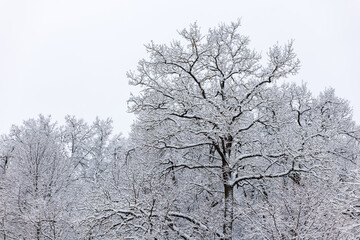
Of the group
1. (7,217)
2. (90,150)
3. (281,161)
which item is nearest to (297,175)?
(281,161)

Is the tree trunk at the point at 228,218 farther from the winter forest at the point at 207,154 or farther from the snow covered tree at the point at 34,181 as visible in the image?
the snow covered tree at the point at 34,181

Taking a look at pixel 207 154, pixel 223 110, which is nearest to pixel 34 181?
pixel 207 154

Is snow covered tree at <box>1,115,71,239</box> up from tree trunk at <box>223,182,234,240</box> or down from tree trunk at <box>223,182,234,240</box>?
up

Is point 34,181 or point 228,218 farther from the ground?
point 34,181

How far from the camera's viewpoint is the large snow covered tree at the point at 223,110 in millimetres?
10789

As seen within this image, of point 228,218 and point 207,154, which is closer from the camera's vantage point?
point 228,218

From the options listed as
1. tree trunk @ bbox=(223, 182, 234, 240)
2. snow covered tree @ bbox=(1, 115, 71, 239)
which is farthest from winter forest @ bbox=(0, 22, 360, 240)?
snow covered tree @ bbox=(1, 115, 71, 239)

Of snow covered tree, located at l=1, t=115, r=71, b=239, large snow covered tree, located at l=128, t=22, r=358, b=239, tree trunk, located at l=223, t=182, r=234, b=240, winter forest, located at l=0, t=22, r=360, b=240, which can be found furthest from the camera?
snow covered tree, located at l=1, t=115, r=71, b=239

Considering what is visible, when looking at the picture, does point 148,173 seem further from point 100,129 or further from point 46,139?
point 100,129

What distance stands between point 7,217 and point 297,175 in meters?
13.1

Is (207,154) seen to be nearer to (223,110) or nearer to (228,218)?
(223,110)

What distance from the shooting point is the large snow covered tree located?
425 inches

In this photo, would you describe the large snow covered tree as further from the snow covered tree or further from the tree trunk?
the snow covered tree

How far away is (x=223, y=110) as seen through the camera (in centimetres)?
1084
